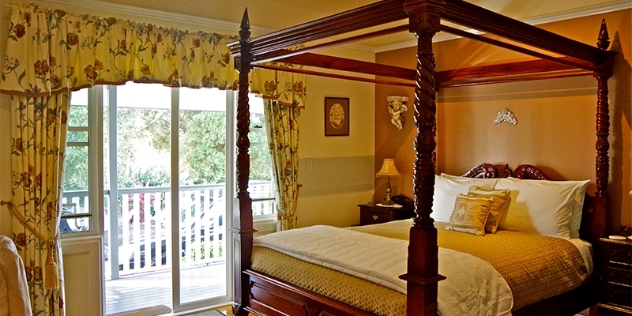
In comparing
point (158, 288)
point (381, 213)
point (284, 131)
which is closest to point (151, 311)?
point (158, 288)

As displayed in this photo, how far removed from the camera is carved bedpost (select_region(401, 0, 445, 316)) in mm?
2131

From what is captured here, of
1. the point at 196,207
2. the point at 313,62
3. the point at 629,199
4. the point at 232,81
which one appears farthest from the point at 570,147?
the point at 196,207

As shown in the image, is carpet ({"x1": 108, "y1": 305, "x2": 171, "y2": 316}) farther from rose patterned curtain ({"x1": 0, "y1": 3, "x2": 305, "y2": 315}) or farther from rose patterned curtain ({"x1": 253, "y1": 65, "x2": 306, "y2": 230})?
rose patterned curtain ({"x1": 253, "y1": 65, "x2": 306, "y2": 230})

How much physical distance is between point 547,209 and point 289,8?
2798 millimetres

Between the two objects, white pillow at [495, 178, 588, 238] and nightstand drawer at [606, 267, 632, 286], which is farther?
white pillow at [495, 178, 588, 238]

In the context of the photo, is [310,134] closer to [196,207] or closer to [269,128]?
[269,128]

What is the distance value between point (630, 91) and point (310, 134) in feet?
8.91

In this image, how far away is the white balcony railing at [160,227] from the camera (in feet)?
16.5

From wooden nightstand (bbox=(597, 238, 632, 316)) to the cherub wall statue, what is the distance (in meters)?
2.27

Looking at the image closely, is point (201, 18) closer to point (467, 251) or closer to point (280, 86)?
point (280, 86)

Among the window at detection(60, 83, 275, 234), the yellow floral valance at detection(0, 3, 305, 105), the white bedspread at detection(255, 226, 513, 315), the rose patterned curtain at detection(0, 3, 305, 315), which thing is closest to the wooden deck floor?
the window at detection(60, 83, 275, 234)

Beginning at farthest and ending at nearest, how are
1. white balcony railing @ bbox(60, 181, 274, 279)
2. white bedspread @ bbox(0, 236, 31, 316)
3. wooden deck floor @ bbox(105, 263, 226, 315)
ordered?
1. white balcony railing @ bbox(60, 181, 274, 279)
2. wooden deck floor @ bbox(105, 263, 226, 315)
3. white bedspread @ bbox(0, 236, 31, 316)

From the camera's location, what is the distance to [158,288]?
4941mm

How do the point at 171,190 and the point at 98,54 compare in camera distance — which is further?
the point at 171,190
